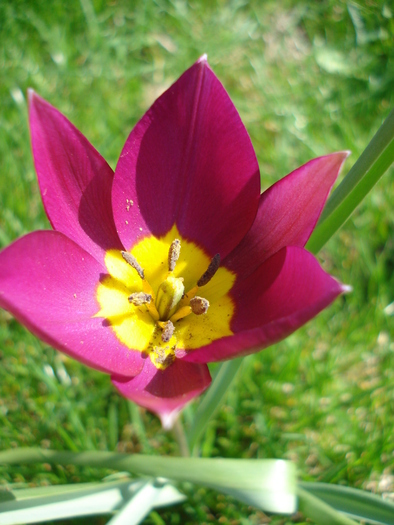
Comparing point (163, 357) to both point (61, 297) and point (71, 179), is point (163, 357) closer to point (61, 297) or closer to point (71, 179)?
point (61, 297)

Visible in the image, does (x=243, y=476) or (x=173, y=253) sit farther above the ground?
(x=173, y=253)

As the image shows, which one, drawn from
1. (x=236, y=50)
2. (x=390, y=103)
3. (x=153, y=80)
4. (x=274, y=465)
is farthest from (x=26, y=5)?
(x=274, y=465)

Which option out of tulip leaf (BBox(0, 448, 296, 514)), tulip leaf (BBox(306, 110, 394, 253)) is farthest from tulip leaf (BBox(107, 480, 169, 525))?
tulip leaf (BBox(306, 110, 394, 253))

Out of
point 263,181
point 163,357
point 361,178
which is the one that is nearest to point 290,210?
point 361,178

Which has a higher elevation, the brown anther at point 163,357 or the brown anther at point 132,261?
the brown anther at point 132,261

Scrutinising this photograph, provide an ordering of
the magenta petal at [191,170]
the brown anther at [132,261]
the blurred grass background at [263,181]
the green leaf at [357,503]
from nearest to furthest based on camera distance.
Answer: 1. the green leaf at [357,503]
2. the magenta petal at [191,170]
3. the brown anther at [132,261]
4. the blurred grass background at [263,181]

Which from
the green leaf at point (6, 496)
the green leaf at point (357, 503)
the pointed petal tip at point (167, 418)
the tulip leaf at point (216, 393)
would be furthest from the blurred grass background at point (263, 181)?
the pointed petal tip at point (167, 418)

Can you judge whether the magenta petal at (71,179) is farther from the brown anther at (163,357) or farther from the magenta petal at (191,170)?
the brown anther at (163,357)
